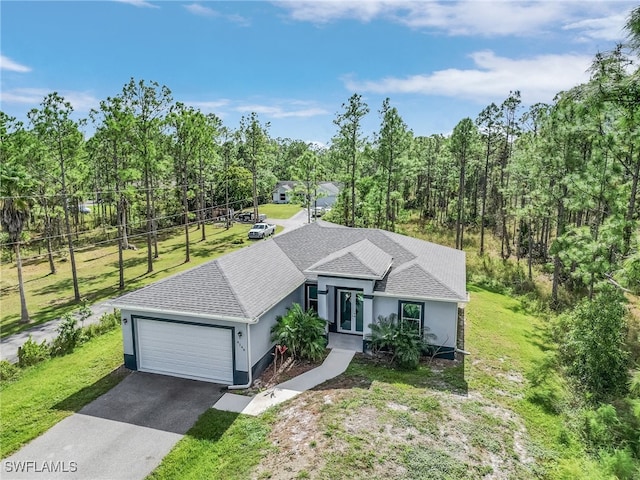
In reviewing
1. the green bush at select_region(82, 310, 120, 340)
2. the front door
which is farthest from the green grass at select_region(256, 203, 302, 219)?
the front door

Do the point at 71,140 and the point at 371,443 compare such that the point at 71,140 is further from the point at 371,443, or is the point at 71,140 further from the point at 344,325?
the point at 371,443

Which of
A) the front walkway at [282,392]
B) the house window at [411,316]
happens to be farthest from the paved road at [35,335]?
Answer: the house window at [411,316]

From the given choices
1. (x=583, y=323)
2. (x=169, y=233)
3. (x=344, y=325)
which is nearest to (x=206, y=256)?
(x=169, y=233)

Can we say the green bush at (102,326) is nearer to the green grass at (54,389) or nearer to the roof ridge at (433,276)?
the green grass at (54,389)

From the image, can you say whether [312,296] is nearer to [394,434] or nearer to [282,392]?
[282,392]

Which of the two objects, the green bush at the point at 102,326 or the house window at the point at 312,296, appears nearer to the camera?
the house window at the point at 312,296

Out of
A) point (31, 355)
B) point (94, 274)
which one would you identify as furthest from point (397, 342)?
point (94, 274)

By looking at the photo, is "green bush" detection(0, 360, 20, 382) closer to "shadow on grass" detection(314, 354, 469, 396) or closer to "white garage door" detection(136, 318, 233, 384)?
"white garage door" detection(136, 318, 233, 384)
